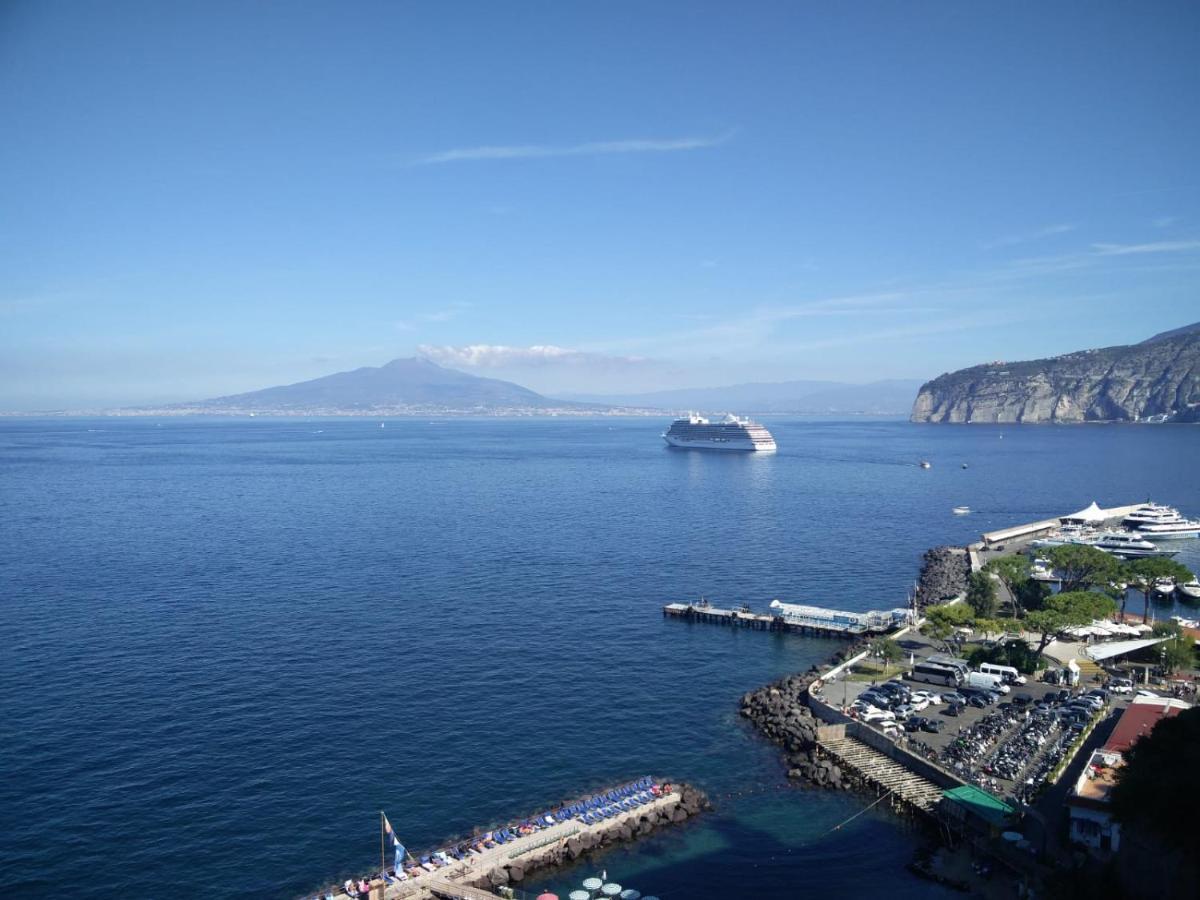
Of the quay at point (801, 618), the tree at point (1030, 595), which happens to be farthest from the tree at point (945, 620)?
the tree at point (1030, 595)

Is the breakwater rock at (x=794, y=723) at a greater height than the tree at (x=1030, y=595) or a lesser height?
lesser

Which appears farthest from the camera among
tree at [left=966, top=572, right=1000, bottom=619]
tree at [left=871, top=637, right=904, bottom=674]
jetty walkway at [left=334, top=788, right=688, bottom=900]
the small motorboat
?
the small motorboat

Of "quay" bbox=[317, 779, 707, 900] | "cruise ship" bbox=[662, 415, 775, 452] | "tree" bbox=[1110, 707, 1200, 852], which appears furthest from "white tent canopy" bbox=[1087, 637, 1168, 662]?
"cruise ship" bbox=[662, 415, 775, 452]

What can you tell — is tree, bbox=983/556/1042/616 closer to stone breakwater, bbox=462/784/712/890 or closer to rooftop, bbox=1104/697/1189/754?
rooftop, bbox=1104/697/1189/754

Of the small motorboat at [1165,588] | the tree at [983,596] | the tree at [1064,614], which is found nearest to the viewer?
the tree at [1064,614]

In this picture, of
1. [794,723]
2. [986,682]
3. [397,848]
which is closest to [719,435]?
[986,682]

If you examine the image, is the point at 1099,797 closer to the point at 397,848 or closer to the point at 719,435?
the point at 397,848

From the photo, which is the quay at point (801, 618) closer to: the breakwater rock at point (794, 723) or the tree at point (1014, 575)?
the tree at point (1014, 575)
